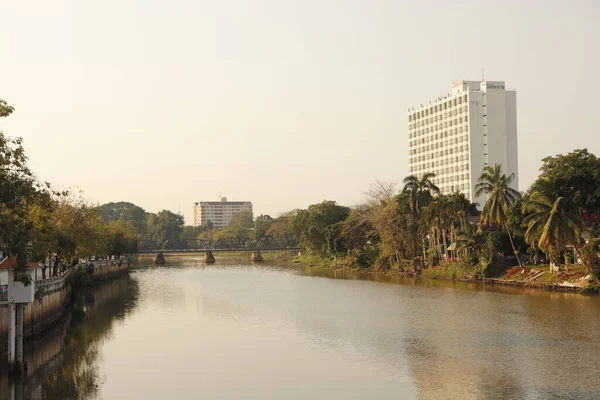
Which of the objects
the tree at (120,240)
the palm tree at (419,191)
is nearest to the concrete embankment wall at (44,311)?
the tree at (120,240)

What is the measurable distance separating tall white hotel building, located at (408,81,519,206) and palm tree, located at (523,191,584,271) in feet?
307

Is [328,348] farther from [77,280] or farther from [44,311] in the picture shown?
[77,280]

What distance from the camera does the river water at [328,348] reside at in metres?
31.8

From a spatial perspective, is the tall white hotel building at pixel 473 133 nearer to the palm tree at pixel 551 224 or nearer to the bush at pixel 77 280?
the palm tree at pixel 551 224

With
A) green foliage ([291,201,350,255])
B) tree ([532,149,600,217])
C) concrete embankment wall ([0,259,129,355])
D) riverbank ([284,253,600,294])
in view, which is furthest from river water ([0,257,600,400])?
green foliage ([291,201,350,255])

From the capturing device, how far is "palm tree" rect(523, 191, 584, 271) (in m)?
66.1

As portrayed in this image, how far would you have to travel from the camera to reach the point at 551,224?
6631 centimetres

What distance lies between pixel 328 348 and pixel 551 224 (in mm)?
33751

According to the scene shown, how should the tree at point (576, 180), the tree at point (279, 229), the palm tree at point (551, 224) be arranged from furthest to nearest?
1. the tree at point (279, 229)
2. the tree at point (576, 180)
3. the palm tree at point (551, 224)

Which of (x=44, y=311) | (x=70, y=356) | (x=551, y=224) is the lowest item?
(x=70, y=356)

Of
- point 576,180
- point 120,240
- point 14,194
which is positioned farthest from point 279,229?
point 14,194

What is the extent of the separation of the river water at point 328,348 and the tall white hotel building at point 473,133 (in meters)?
104

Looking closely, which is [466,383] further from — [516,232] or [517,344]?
[516,232]

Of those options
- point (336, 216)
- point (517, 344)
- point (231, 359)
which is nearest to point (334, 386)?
point (231, 359)
